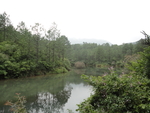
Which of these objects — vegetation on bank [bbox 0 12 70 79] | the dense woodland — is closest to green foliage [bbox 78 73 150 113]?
the dense woodland

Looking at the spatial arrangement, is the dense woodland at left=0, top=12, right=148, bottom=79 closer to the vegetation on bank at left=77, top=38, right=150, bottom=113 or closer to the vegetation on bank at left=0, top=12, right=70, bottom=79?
the vegetation on bank at left=0, top=12, right=70, bottom=79

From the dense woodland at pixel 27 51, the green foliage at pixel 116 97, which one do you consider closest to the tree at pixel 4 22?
the dense woodland at pixel 27 51

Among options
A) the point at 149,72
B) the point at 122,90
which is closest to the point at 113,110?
the point at 122,90

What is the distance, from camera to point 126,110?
2842 mm

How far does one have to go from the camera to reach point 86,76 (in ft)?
11.8

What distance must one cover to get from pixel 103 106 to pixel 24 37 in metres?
24.4

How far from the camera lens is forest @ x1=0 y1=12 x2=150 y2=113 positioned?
294cm

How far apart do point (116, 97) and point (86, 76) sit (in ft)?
3.14

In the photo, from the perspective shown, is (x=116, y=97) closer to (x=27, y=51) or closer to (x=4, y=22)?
(x=27, y=51)

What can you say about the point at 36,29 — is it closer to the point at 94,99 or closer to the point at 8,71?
the point at 8,71

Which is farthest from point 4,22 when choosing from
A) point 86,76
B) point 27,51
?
point 86,76

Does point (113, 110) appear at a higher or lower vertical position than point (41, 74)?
higher

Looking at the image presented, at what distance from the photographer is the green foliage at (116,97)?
280 cm

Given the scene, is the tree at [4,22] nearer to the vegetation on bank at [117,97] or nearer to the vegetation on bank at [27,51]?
the vegetation on bank at [27,51]
